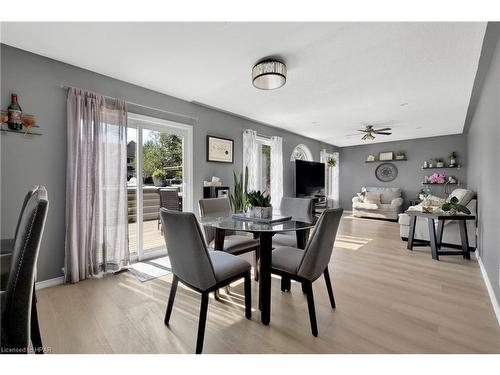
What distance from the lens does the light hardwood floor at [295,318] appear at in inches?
62.1

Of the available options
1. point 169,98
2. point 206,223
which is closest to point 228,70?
point 169,98

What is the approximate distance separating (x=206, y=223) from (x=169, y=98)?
7.48 ft

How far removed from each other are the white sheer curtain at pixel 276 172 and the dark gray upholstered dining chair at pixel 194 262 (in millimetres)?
3632

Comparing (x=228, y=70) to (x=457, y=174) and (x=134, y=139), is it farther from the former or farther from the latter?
(x=457, y=174)

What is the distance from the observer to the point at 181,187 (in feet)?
12.3

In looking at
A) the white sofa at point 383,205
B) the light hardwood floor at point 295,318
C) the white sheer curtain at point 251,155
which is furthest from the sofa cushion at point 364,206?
the light hardwood floor at point 295,318

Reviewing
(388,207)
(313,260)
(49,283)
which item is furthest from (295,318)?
(388,207)

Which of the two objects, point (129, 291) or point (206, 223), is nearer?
point (206, 223)

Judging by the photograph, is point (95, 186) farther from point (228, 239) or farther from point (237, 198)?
point (237, 198)

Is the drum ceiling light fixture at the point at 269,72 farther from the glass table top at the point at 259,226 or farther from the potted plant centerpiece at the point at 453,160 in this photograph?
the potted plant centerpiece at the point at 453,160
